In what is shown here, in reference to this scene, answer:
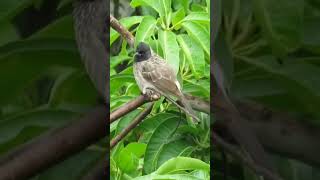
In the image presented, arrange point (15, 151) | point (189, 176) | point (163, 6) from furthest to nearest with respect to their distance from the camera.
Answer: point (163, 6) → point (189, 176) → point (15, 151)

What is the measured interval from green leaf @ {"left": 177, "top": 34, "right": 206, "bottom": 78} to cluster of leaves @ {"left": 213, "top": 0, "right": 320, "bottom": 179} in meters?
0.29

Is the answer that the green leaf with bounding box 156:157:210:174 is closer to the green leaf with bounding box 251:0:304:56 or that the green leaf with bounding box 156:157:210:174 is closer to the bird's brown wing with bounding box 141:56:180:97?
the bird's brown wing with bounding box 141:56:180:97

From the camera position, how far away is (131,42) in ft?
4.63

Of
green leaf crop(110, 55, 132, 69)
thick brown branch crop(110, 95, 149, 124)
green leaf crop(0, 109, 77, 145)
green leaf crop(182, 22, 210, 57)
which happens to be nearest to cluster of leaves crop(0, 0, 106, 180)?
green leaf crop(0, 109, 77, 145)

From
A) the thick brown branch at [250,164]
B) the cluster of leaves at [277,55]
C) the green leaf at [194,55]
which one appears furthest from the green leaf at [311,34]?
the green leaf at [194,55]

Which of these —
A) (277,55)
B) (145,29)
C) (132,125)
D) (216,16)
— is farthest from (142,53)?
(277,55)

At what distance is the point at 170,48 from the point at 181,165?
292 millimetres

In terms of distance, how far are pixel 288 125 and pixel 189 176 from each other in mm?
314

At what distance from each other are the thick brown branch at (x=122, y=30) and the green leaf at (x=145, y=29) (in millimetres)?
32

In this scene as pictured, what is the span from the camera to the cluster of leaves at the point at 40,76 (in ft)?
3.54

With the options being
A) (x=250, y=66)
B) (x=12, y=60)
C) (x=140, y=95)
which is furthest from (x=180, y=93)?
(x=12, y=60)

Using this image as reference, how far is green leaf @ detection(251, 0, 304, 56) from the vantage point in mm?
1062

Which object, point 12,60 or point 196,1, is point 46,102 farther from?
point 196,1

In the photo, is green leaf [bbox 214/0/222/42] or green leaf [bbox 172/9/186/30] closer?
green leaf [bbox 214/0/222/42]
